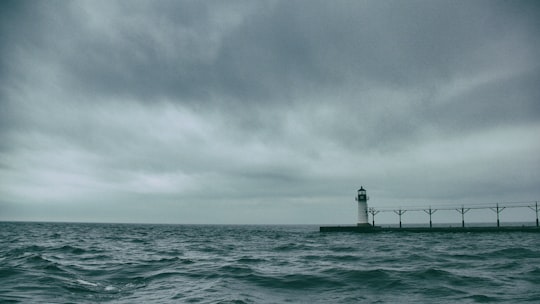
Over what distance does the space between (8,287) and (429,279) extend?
19385 millimetres

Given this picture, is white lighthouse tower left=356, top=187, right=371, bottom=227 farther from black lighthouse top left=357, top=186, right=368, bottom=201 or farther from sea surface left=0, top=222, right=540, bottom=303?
sea surface left=0, top=222, right=540, bottom=303

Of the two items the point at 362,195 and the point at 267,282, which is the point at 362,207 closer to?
the point at 362,195

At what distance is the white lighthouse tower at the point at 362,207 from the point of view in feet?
290

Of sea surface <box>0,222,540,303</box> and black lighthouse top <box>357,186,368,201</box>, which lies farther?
black lighthouse top <box>357,186,368,201</box>

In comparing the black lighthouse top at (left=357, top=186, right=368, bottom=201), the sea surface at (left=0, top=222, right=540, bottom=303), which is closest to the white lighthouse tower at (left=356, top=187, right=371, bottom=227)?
the black lighthouse top at (left=357, top=186, right=368, bottom=201)

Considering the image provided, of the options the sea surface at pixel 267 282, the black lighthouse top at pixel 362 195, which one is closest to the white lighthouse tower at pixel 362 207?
the black lighthouse top at pixel 362 195

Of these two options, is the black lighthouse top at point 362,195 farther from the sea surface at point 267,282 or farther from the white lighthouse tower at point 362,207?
the sea surface at point 267,282

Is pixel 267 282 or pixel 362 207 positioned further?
pixel 362 207

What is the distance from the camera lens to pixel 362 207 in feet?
292

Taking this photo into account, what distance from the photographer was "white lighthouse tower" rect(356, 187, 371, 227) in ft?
290

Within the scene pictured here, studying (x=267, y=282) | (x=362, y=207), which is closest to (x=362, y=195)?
(x=362, y=207)

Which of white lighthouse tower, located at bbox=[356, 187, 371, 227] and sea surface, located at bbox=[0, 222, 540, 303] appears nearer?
sea surface, located at bbox=[0, 222, 540, 303]

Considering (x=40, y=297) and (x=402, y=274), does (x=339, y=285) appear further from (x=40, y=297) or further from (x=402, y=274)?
(x=40, y=297)

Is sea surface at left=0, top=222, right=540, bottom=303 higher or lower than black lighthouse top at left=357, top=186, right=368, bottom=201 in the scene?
lower
